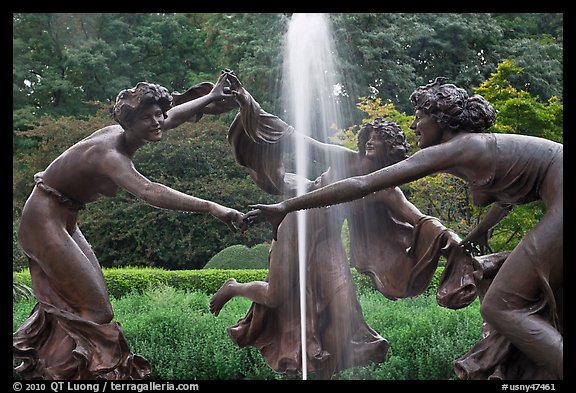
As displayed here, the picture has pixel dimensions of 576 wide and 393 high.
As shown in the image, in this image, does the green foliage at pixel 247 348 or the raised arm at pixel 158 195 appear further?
the green foliage at pixel 247 348

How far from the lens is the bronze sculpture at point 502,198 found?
460 centimetres

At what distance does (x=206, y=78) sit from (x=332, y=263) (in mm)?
13694

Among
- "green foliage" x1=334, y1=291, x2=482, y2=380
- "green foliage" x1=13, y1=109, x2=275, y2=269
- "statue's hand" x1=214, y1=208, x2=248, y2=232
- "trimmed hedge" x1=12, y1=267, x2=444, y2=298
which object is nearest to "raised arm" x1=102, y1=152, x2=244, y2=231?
"statue's hand" x1=214, y1=208, x2=248, y2=232

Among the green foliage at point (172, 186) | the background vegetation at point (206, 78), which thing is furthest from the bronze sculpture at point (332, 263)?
the green foliage at point (172, 186)

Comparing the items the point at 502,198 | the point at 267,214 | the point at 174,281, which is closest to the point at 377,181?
the point at 267,214

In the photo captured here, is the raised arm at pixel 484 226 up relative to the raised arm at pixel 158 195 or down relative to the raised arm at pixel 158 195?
down

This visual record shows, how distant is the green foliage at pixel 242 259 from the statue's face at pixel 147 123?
791 cm

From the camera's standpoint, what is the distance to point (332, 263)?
6.06 m

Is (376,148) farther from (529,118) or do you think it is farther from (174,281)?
(529,118)

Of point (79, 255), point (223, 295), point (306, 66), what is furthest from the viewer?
point (306, 66)

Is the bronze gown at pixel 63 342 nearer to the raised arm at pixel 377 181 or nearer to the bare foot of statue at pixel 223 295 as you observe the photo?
the bare foot of statue at pixel 223 295

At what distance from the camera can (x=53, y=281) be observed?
526cm
